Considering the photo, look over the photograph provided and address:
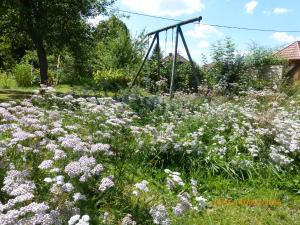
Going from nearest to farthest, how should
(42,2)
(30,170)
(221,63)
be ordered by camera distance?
(30,170) < (42,2) < (221,63)

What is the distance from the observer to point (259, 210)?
513 centimetres

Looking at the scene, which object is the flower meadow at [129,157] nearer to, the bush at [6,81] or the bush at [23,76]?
the bush at [23,76]

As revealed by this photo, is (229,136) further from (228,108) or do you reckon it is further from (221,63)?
(221,63)

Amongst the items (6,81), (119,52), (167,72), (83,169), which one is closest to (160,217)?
(83,169)

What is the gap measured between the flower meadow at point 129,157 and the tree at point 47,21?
15.6 ft

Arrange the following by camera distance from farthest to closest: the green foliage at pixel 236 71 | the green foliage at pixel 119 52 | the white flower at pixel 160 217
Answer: the green foliage at pixel 119 52, the green foliage at pixel 236 71, the white flower at pixel 160 217

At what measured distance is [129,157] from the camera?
16.1ft

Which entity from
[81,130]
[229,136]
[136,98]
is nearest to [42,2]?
[136,98]

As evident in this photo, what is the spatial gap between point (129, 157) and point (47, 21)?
9.29 meters

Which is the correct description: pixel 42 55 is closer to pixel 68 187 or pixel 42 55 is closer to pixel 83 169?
pixel 83 169

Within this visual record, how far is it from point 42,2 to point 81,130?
9211 millimetres

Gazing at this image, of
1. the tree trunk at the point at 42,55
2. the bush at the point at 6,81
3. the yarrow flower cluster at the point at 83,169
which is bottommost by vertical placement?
the bush at the point at 6,81

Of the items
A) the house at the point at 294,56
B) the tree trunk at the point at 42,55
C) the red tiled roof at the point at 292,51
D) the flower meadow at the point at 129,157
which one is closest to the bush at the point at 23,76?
the tree trunk at the point at 42,55

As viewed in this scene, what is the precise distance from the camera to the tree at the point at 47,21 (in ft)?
42.4
